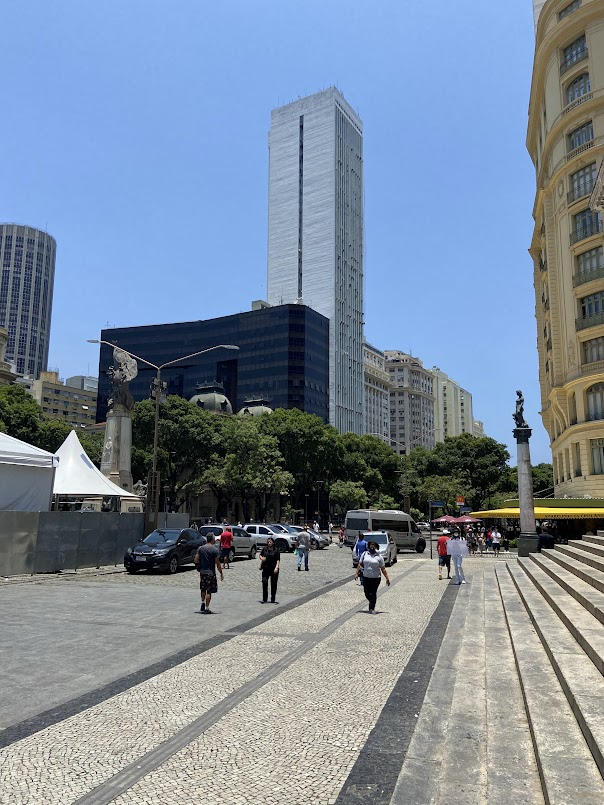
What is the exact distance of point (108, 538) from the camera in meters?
23.8

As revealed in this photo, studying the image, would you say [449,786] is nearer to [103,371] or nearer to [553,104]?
[553,104]

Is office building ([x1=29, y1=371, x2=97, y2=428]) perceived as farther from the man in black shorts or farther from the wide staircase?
the wide staircase

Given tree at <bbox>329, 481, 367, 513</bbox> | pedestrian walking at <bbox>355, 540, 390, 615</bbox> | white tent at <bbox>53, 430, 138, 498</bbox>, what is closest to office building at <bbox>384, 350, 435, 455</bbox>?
tree at <bbox>329, 481, 367, 513</bbox>

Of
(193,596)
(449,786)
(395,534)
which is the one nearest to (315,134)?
(395,534)

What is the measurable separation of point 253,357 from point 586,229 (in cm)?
8787

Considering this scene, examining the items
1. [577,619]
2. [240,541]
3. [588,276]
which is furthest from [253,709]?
[588,276]

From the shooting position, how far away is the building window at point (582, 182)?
36.8 m

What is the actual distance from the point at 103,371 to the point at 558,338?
10854 cm

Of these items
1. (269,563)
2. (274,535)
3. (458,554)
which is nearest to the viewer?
(269,563)

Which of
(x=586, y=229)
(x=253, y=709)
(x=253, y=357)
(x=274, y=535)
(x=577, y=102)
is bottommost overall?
(x=253, y=709)

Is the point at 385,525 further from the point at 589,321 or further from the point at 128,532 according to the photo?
the point at 128,532

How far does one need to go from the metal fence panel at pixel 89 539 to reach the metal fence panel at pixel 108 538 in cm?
21

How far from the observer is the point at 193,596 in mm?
15938

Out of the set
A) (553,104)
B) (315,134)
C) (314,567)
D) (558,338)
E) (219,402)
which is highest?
(315,134)
